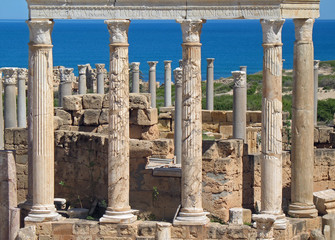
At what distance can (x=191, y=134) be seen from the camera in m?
22.9

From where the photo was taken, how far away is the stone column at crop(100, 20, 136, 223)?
2289 cm

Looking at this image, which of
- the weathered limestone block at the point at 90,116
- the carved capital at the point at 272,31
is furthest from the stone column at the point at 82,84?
the carved capital at the point at 272,31

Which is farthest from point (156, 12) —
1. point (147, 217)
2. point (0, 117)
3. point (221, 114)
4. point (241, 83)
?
point (221, 114)

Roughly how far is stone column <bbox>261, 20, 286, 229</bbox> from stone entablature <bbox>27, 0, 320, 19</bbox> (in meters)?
0.37

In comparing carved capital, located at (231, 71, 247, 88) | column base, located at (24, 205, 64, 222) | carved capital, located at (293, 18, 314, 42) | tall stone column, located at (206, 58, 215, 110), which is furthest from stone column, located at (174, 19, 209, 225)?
tall stone column, located at (206, 58, 215, 110)

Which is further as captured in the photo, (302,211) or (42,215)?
(302,211)

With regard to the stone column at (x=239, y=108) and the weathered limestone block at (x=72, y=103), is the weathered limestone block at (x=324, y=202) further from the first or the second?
the weathered limestone block at (x=72, y=103)

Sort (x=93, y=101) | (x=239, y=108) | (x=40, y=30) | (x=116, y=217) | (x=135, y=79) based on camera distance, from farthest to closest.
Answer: (x=135, y=79) < (x=239, y=108) < (x=93, y=101) < (x=116, y=217) < (x=40, y=30)

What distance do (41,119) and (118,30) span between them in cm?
266

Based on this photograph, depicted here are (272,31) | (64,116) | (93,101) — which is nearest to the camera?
(272,31)

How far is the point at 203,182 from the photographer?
24.0 meters

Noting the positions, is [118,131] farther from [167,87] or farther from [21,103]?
[167,87]

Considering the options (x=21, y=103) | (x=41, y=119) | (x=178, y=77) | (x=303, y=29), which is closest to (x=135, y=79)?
(x=21, y=103)

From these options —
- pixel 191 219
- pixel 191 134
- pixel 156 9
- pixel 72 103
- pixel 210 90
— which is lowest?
pixel 191 219
